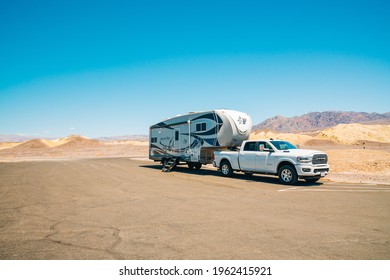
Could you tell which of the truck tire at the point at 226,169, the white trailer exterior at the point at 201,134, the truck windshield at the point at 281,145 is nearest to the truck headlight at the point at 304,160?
the truck windshield at the point at 281,145

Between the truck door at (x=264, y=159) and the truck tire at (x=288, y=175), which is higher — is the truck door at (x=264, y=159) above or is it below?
above

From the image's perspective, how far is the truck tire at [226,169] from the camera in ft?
53.1

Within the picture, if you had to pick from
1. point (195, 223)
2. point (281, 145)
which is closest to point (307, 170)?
point (281, 145)

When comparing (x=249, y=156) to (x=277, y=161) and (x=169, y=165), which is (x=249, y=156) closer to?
(x=277, y=161)

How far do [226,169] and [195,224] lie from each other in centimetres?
1006

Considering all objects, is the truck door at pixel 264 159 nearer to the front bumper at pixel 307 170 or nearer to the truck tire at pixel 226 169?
the front bumper at pixel 307 170

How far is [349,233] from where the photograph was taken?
572cm

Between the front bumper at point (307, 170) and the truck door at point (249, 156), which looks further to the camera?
the truck door at point (249, 156)

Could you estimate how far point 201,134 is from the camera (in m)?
17.9

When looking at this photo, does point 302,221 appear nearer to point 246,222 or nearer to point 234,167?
point 246,222

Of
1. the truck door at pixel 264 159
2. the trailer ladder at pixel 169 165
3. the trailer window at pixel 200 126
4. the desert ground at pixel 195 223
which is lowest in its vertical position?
the desert ground at pixel 195 223

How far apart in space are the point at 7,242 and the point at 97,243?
169 centimetres

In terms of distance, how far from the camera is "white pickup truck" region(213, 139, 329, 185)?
12633 millimetres

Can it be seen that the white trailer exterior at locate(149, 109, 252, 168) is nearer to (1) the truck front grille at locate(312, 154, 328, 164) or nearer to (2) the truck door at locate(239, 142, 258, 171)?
(2) the truck door at locate(239, 142, 258, 171)
